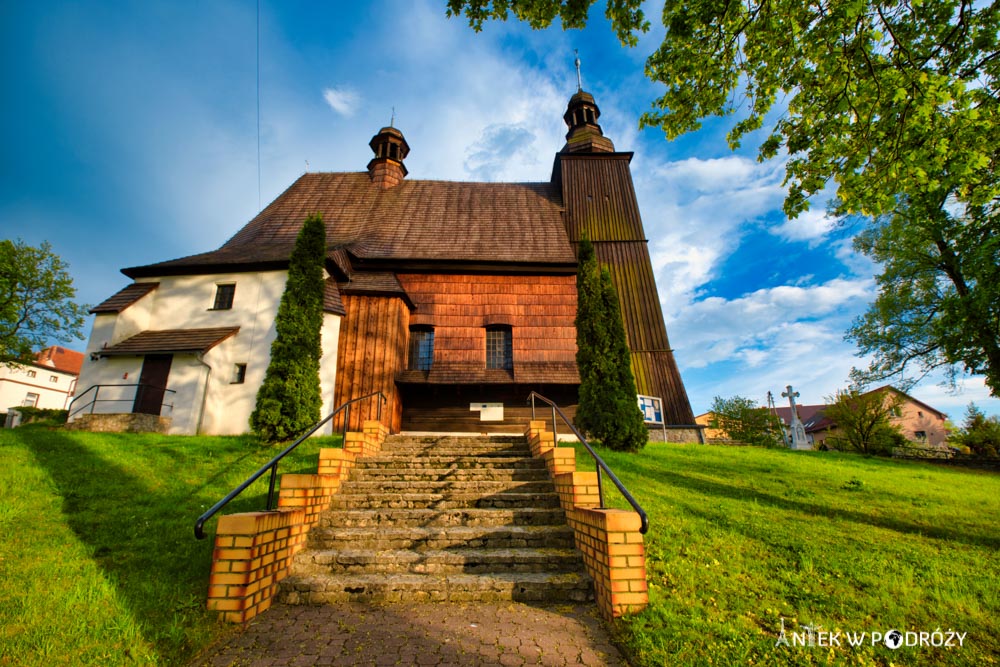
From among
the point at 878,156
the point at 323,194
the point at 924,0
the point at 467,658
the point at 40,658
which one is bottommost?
the point at 467,658

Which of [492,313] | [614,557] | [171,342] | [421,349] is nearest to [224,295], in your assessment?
[171,342]

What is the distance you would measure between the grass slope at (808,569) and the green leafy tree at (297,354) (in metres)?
7.62

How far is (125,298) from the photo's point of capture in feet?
42.0

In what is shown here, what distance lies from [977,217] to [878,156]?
11131mm

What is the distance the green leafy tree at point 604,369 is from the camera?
10211mm

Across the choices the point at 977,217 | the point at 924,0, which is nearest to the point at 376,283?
the point at 924,0

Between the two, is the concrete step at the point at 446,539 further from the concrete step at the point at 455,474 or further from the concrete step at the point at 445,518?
the concrete step at the point at 455,474

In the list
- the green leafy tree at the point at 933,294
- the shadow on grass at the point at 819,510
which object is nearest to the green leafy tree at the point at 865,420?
the green leafy tree at the point at 933,294

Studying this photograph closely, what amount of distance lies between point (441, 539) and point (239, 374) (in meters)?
10.5

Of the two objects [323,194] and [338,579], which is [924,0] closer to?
[338,579]

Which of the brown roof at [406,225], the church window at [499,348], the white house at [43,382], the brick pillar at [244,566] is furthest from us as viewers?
the white house at [43,382]

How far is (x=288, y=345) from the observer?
10.6 meters

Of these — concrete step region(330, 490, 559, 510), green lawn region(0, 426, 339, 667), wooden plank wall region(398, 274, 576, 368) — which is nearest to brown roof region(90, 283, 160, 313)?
green lawn region(0, 426, 339, 667)

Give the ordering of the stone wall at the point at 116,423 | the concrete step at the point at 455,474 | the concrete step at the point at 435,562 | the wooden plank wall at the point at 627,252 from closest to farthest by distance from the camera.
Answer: the concrete step at the point at 435,562, the concrete step at the point at 455,474, the stone wall at the point at 116,423, the wooden plank wall at the point at 627,252
